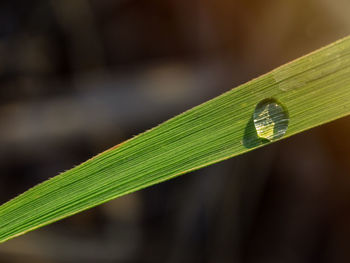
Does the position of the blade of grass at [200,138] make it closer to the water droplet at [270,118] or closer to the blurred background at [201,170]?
the water droplet at [270,118]

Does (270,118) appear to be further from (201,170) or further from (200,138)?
(201,170)

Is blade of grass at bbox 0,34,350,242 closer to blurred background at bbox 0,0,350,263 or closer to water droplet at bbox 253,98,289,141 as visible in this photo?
water droplet at bbox 253,98,289,141

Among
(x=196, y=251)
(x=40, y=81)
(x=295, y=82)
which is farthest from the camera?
(x=40, y=81)

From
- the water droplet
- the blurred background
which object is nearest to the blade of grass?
the water droplet

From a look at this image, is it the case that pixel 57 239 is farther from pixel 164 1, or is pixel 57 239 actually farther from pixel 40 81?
pixel 164 1

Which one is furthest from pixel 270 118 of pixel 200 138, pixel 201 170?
pixel 201 170

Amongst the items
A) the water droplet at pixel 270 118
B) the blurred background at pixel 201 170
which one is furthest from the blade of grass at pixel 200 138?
the blurred background at pixel 201 170

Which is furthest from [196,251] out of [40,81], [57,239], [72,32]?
[72,32]
